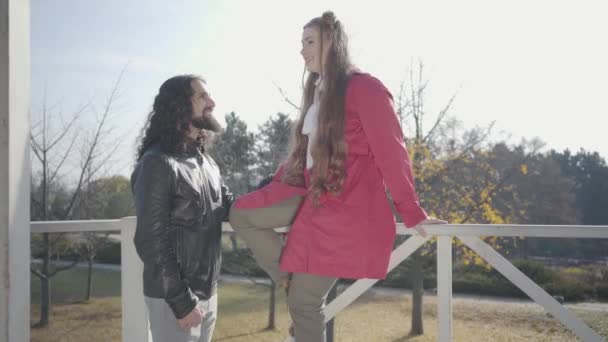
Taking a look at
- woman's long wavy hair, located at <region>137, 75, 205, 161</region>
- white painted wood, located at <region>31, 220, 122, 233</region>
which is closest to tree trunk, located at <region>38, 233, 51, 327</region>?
white painted wood, located at <region>31, 220, 122, 233</region>

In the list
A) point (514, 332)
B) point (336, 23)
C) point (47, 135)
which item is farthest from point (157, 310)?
point (47, 135)

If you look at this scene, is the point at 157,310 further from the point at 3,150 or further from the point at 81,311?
the point at 81,311

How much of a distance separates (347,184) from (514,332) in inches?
289

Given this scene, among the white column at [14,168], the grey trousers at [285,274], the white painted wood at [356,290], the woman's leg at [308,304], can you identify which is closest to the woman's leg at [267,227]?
the grey trousers at [285,274]

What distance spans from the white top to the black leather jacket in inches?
17.3

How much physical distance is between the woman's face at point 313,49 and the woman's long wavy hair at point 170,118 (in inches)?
19.3

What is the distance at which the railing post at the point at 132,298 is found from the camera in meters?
2.20

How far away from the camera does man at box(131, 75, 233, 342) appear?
1547mm

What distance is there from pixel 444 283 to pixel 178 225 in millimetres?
1215

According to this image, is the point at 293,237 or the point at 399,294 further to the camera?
the point at 399,294

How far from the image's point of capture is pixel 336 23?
1808 mm

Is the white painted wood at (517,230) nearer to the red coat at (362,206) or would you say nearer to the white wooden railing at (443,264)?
the white wooden railing at (443,264)

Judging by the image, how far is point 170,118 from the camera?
183 centimetres

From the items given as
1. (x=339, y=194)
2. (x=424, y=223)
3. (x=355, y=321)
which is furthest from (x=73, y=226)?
(x=355, y=321)
